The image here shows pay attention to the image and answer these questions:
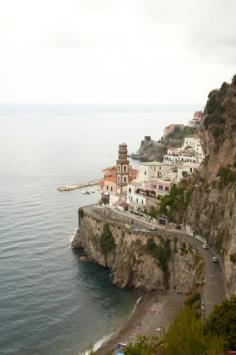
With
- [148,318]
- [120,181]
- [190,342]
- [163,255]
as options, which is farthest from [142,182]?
[190,342]

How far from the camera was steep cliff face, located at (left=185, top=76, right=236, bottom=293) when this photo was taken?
55.4m

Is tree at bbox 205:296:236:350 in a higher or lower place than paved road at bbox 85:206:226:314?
higher

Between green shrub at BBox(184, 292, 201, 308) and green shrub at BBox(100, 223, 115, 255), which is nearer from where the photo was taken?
green shrub at BBox(184, 292, 201, 308)

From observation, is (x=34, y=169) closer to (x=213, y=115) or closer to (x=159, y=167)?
(x=159, y=167)

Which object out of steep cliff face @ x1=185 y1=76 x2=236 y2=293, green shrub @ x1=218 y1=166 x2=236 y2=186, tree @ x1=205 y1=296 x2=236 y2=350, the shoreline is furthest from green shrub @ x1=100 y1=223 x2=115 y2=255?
tree @ x1=205 y1=296 x2=236 y2=350

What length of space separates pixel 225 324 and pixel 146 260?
32.9 metres

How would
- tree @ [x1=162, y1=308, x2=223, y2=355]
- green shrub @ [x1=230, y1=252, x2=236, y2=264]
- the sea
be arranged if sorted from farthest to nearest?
the sea < green shrub @ [x1=230, y1=252, x2=236, y2=264] < tree @ [x1=162, y1=308, x2=223, y2=355]

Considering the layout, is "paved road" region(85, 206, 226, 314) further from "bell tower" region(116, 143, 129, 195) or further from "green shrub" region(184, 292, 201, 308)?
"bell tower" region(116, 143, 129, 195)

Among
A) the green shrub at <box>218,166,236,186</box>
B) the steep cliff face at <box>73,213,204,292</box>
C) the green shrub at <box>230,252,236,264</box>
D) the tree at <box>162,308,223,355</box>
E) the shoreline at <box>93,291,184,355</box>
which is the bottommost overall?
the shoreline at <box>93,291,184,355</box>

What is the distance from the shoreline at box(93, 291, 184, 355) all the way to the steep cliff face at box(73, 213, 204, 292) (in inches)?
83.4

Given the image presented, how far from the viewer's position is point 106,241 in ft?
234

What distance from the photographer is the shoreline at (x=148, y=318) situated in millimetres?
50219

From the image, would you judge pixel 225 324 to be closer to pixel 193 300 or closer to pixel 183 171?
pixel 193 300

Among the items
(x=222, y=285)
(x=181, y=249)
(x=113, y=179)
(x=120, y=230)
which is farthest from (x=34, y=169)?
(x=222, y=285)
